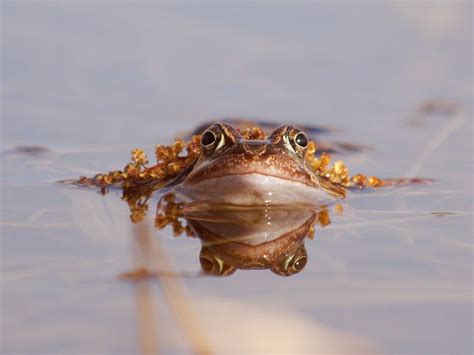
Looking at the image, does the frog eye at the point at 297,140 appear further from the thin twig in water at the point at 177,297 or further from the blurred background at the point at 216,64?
the blurred background at the point at 216,64

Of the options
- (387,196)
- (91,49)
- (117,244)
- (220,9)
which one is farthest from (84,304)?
(220,9)

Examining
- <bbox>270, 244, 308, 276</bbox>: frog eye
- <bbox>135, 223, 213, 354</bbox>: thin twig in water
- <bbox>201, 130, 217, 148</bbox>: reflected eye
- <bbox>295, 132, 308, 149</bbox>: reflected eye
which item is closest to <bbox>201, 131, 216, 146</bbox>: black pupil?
<bbox>201, 130, 217, 148</bbox>: reflected eye

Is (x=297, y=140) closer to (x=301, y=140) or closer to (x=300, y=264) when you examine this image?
(x=301, y=140)

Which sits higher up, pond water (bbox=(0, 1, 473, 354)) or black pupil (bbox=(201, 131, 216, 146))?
black pupil (bbox=(201, 131, 216, 146))

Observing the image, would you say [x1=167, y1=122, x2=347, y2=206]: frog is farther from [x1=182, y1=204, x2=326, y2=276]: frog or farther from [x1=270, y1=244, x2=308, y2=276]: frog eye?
[x1=270, y1=244, x2=308, y2=276]: frog eye

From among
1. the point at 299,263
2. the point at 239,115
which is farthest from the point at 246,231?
the point at 239,115

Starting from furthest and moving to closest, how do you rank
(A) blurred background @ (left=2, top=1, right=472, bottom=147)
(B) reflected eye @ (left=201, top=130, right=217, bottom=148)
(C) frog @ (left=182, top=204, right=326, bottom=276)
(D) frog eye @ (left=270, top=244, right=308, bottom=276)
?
(A) blurred background @ (left=2, top=1, right=472, bottom=147) → (B) reflected eye @ (left=201, top=130, right=217, bottom=148) → (C) frog @ (left=182, top=204, right=326, bottom=276) → (D) frog eye @ (left=270, top=244, right=308, bottom=276)

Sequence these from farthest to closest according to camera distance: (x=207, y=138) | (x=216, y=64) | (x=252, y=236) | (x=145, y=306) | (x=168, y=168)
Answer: (x=216, y=64), (x=168, y=168), (x=207, y=138), (x=252, y=236), (x=145, y=306)

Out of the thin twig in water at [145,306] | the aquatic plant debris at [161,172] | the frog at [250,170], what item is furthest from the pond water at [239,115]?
the frog at [250,170]
